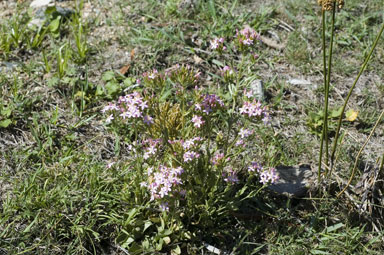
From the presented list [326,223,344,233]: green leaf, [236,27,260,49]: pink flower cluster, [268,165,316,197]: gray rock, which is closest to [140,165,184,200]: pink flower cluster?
[236,27,260,49]: pink flower cluster

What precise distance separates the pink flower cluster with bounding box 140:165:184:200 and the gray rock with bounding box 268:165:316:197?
0.99 metres

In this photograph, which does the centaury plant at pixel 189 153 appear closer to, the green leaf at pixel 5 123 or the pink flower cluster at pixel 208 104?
the pink flower cluster at pixel 208 104

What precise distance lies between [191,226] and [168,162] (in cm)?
45

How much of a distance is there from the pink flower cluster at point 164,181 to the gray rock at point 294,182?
99 cm

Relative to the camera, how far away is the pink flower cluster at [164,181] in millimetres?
2476

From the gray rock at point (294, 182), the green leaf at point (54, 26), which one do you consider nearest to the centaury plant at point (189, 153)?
the gray rock at point (294, 182)

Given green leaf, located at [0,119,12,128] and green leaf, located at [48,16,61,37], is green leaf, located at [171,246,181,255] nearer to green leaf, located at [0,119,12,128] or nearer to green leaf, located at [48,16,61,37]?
green leaf, located at [0,119,12,128]

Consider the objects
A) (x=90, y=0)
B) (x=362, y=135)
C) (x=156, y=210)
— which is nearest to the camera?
(x=156, y=210)

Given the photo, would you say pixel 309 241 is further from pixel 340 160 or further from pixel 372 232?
pixel 340 160

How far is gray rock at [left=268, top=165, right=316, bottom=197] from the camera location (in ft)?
10.6

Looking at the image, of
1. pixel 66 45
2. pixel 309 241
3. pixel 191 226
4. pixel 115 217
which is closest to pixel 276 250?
pixel 309 241

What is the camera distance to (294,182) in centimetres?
327

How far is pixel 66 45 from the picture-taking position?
4.08 m

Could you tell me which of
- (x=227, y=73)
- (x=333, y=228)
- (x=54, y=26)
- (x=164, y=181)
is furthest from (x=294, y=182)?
(x=54, y=26)
